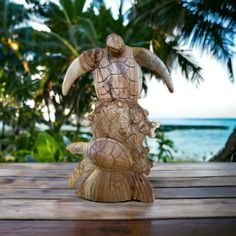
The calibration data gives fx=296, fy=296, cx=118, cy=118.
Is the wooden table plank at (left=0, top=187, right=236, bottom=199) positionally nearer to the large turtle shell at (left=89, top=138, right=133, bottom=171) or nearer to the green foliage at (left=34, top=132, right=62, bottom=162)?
the large turtle shell at (left=89, top=138, right=133, bottom=171)

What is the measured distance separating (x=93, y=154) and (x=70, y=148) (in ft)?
0.44

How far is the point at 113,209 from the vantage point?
2.49ft

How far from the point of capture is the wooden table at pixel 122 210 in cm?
63

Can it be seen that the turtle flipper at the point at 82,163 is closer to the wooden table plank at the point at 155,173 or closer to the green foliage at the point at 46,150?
the wooden table plank at the point at 155,173

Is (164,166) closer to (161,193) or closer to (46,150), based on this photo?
(161,193)

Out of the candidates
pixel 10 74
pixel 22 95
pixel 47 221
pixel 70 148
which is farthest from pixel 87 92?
pixel 47 221

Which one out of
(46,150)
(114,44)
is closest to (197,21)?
(46,150)

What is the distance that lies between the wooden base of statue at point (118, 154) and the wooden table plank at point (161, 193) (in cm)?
7

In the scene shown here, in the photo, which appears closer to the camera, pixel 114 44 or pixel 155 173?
pixel 114 44

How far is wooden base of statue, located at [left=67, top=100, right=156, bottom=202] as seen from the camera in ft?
2.67

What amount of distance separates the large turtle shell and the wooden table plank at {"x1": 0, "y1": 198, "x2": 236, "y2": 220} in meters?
0.10

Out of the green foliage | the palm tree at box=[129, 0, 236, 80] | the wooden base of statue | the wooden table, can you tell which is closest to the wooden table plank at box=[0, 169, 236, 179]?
the wooden table

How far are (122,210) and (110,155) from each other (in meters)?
0.15

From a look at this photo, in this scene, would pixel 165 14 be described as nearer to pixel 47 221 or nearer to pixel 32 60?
pixel 32 60
